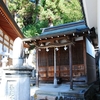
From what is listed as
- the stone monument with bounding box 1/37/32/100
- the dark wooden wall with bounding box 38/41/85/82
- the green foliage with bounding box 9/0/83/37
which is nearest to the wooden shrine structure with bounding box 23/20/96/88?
the dark wooden wall with bounding box 38/41/85/82

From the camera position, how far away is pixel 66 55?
1103cm

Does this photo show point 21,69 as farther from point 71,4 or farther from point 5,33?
point 71,4

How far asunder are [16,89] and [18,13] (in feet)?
66.9

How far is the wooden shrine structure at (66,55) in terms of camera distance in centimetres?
923

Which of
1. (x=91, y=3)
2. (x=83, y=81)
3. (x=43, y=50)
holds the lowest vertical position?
(x=83, y=81)

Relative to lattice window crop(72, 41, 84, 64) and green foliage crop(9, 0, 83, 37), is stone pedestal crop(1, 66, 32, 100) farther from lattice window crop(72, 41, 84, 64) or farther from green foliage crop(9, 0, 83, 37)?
green foliage crop(9, 0, 83, 37)

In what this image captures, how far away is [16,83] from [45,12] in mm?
19066

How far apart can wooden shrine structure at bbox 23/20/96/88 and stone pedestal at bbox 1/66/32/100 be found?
488 centimetres

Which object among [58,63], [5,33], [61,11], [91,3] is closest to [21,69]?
[91,3]

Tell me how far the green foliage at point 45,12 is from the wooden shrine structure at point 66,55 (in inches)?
409

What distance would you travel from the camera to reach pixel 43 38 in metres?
10.0

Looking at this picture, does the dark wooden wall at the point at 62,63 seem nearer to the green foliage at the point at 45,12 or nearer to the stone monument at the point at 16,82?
the stone monument at the point at 16,82

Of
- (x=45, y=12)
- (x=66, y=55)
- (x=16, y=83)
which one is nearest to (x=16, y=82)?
(x=16, y=83)

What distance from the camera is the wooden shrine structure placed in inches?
364
